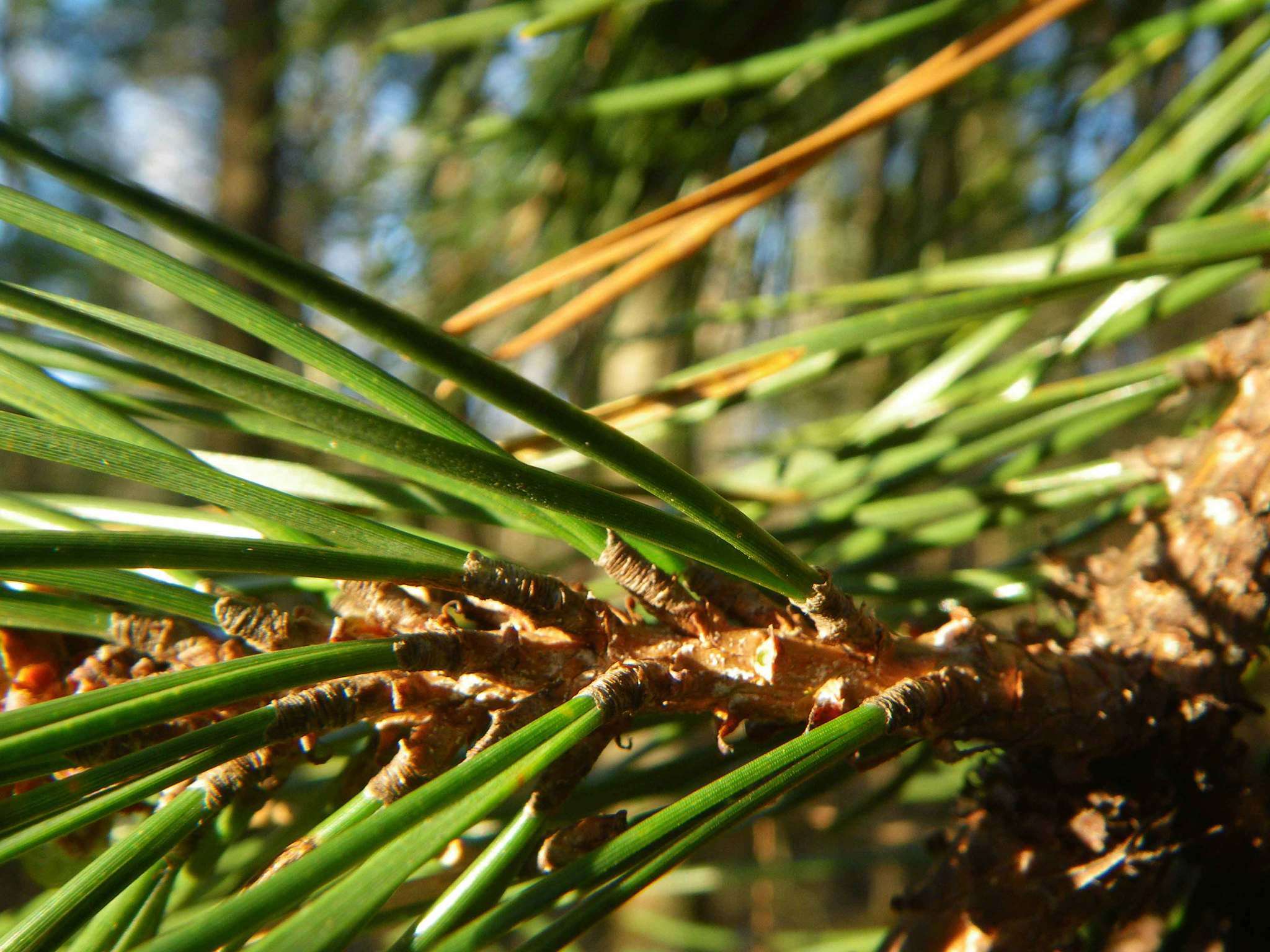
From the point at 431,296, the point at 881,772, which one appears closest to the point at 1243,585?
the point at 431,296

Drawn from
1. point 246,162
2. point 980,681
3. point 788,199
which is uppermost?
point 246,162

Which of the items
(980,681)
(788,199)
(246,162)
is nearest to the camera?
(980,681)

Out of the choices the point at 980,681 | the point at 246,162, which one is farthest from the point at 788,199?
the point at 246,162

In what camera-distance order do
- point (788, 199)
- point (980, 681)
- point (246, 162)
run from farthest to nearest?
point (246, 162) < point (788, 199) < point (980, 681)

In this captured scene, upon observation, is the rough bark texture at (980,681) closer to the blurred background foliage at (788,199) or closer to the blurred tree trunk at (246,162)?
the blurred background foliage at (788,199)

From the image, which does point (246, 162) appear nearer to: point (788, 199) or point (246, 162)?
point (246, 162)

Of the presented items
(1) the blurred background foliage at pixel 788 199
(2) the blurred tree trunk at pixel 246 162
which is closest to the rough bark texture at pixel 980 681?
(1) the blurred background foliage at pixel 788 199

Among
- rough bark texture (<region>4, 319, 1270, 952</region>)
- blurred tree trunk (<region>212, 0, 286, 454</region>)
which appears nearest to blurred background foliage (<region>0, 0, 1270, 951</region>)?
rough bark texture (<region>4, 319, 1270, 952</region>)

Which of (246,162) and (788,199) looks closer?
(788,199)

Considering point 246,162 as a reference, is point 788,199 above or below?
below
